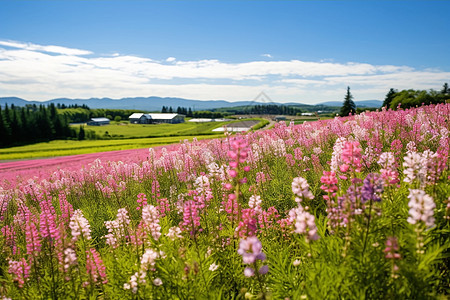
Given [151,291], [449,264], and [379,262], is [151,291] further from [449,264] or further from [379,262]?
[449,264]

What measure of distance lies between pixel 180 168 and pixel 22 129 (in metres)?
103

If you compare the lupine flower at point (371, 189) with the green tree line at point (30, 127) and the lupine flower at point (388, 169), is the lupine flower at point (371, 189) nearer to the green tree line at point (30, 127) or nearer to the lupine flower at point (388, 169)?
the lupine flower at point (388, 169)

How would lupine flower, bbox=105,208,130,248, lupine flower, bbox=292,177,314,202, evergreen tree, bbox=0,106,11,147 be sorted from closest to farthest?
lupine flower, bbox=292,177,314,202, lupine flower, bbox=105,208,130,248, evergreen tree, bbox=0,106,11,147

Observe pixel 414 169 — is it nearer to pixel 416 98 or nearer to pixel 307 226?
pixel 307 226

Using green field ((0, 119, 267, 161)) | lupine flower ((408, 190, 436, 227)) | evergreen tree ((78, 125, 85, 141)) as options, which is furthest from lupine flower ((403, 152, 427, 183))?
evergreen tree ((78, 125, 85, 141))

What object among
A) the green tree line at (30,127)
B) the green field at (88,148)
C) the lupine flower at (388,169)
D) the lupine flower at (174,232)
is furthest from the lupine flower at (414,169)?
the green tree line at (30,127)

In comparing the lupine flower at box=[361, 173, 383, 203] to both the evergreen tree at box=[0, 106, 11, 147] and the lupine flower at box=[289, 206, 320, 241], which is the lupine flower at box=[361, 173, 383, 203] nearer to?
the lupine flower at box=[289, 206, 320, 241]

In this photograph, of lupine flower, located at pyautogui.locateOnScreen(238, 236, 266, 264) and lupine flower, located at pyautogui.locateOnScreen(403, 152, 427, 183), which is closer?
lupine flower, located at pyautogui.locateOnScreen(238, 236, 266, 264)

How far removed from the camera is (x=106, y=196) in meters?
11.1

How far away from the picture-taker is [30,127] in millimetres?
94125

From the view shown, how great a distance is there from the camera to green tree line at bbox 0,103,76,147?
87.1 m

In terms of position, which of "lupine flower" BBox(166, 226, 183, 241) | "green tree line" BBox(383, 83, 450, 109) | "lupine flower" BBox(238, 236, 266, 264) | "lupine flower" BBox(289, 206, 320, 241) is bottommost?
"lupine flower" BBox(166, 226, 183, 241)

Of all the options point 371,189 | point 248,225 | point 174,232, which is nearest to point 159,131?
point 174,232

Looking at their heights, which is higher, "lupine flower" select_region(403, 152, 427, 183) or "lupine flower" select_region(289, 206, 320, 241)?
"lupine flower" select_region(403, 152, 427, 183)
